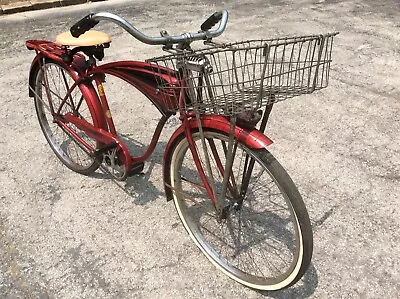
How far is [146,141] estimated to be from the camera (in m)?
3.72

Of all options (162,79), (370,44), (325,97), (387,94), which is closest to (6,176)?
(162,79)

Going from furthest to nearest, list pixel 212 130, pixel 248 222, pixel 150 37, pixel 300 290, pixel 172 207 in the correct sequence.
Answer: pixel 172 207 < pixel 248 222 < pixel 300 290 < pixel 212 130 < pixel 150 37

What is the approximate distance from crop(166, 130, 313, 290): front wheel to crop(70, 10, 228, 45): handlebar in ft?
1.50

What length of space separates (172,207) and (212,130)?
1004mm

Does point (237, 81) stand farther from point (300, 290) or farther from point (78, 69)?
point (78, 69)

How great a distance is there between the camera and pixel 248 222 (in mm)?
2805

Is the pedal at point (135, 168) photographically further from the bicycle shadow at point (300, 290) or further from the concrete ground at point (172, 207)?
the bicycle shadow at point (300, 290)

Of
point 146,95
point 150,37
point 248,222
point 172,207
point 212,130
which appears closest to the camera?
point 150,37

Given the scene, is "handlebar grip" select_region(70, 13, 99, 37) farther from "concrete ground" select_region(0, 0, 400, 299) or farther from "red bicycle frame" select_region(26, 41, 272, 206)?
"concrete ground" select_region(0, 0, 400, 299)

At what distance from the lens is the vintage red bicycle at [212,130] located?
6.23 ft

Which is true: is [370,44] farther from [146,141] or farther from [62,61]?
[62,61]

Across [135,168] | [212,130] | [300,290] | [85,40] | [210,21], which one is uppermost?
[210,21]

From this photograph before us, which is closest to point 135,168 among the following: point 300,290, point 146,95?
point 146,95

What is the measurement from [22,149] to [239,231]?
6.53 feet
